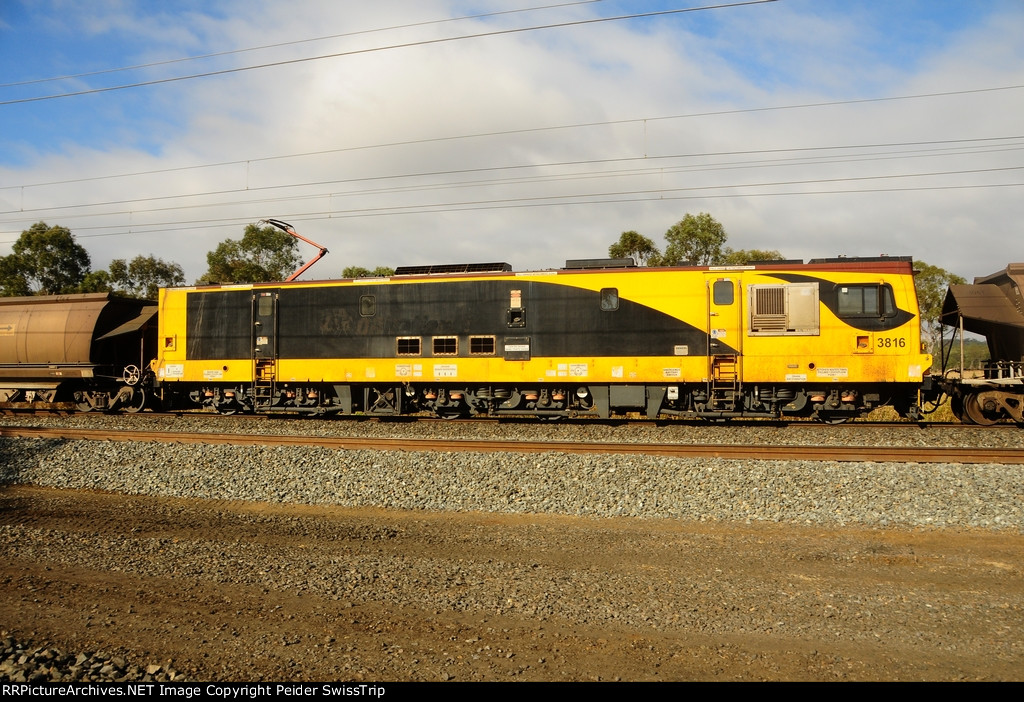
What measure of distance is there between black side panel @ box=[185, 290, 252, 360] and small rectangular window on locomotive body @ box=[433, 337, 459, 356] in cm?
530

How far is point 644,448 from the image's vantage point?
40.8ft

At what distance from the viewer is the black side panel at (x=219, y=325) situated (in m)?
17.9

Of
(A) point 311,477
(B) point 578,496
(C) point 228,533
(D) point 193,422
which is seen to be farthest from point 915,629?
(D) point 193,422

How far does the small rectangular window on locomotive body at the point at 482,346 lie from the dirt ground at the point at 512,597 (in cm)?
748

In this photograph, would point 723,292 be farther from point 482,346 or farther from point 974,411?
point 974,411

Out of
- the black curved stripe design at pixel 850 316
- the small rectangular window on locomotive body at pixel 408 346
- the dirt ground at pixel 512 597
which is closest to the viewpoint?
the dirt ground at pixel 512 597

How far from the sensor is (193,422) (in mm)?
17203

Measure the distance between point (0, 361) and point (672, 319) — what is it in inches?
793

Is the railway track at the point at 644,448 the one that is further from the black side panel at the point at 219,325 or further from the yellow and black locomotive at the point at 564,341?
the black side panel at the point at 219,325

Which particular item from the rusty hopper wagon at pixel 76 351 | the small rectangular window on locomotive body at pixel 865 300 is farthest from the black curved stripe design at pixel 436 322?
the rusty hopper wagon at pixel 76 351

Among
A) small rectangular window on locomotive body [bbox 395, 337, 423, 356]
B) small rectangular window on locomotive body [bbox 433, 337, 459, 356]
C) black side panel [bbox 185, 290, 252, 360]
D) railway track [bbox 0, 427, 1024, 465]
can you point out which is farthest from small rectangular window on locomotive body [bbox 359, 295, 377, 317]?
railway track [bbox 0, 427, 1024, 465]

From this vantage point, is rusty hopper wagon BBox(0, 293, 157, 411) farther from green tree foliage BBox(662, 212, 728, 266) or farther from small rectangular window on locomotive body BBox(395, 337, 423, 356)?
green tree foliage BBox(662, 212, 728, 266)

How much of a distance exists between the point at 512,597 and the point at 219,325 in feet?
48.5

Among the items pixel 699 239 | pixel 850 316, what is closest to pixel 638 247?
pixel 699 239
